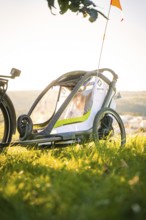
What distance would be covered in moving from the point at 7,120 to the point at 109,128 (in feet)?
5.75

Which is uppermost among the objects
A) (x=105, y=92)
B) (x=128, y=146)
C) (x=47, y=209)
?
(x=105, y=92)

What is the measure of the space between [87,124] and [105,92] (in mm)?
686

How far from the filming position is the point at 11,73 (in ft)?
13.1

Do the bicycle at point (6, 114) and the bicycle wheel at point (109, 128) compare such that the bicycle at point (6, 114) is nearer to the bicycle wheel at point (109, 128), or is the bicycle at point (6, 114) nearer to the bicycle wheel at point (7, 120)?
the bicycle wheel at point (7, 120)

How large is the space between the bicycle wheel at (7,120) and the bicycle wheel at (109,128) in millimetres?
1273

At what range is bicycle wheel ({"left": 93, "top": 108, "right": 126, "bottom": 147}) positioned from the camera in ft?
15.7

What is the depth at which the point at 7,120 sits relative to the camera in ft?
13.2

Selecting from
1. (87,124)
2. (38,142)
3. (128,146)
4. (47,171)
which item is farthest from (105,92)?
(47,171)

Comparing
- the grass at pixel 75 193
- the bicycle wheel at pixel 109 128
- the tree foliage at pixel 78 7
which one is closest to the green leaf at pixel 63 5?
the tree foliage at pixel 78 7

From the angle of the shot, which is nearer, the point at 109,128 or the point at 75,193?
the point at 75,193

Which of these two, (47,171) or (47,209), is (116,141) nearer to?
(47,171)

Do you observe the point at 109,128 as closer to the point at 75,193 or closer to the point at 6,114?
the point at 6,114

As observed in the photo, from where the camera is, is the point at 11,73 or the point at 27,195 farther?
the point at 11,73

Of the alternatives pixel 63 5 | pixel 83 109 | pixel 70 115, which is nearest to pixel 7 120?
pixel 70 115
